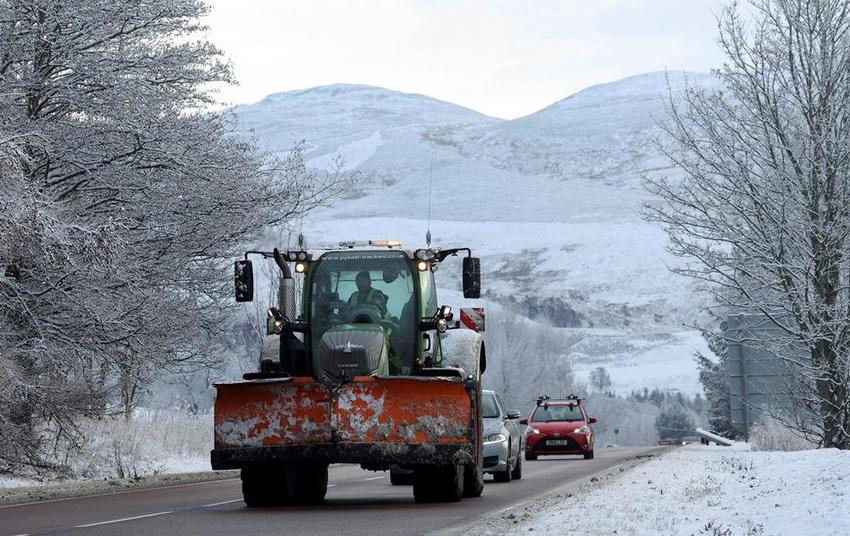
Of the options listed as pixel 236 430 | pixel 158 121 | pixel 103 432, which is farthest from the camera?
pixel 103 432

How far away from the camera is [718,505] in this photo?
51.1ft

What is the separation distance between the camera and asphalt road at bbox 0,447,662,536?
14.1 metres

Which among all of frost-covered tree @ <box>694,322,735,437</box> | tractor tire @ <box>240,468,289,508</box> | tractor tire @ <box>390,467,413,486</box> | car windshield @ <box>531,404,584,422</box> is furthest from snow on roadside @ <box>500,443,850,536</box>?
frost-covered tree @ <box>694,322,735,437</box>

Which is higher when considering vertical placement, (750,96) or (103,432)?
(750,96)

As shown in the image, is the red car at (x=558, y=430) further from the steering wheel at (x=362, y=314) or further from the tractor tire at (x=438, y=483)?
the steering wheel at (x=362, y=314)

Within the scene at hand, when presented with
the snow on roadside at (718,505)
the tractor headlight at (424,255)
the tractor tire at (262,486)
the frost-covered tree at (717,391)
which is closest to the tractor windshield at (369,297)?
the tractor headlight at (424,255)

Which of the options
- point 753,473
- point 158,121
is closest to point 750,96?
point 753,473

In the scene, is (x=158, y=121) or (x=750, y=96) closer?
(x=158, y=121)

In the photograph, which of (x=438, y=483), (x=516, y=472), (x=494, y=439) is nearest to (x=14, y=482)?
(x=494, y=439)

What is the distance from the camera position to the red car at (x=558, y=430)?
1528 inches

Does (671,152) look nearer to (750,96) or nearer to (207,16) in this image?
(750,96)

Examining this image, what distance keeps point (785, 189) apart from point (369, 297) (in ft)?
38.5

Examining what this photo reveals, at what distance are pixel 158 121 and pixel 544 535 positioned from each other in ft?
49.8

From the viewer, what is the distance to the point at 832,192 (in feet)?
89.6
